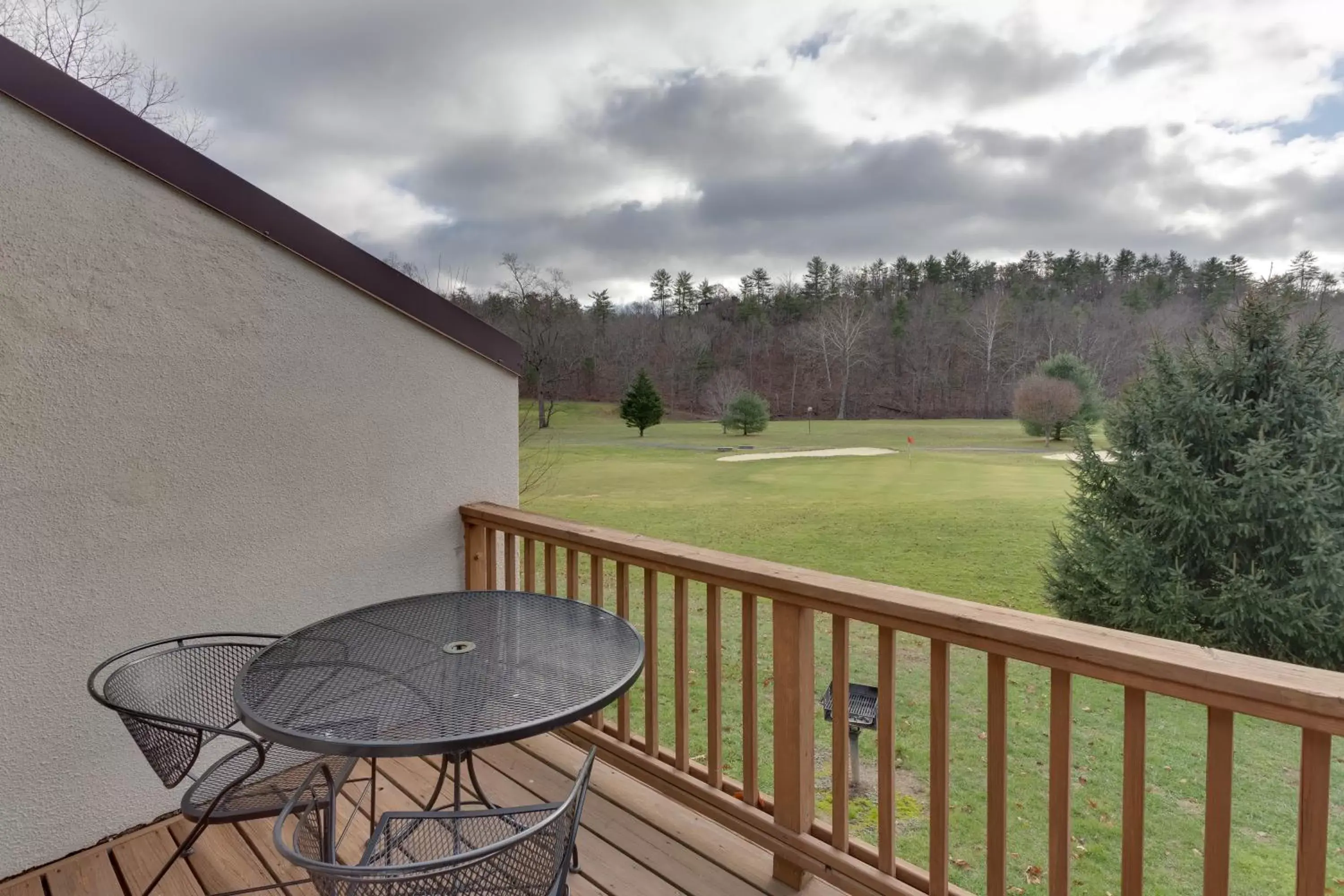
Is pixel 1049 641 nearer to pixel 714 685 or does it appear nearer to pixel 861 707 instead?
pixel 714 685

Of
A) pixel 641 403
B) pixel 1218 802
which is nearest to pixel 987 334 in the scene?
pixel 641 403

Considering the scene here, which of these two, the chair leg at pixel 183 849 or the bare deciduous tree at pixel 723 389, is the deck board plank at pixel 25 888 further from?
the bare deciduous tree at pixel 723 389

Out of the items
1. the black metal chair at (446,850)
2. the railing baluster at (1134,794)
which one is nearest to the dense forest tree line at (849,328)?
the railing baluster at (1134,794)

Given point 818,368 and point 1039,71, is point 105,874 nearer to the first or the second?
point 818,368

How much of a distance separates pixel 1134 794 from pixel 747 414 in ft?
24.1

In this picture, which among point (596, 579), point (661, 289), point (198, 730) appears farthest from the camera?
point (661, 289)

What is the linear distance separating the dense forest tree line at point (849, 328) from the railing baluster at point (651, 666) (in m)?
5.34

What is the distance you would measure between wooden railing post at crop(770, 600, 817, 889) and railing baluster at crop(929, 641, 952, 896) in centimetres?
29

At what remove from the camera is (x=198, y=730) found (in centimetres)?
127

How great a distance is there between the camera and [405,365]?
2465 mm

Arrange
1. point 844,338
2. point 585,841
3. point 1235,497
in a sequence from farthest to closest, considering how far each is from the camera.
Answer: point 844,338, point 1235,497, point 585,841

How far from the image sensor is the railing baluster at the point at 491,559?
2.59 metres

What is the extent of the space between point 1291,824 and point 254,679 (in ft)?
14.3

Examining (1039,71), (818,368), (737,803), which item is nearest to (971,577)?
(818,368)
